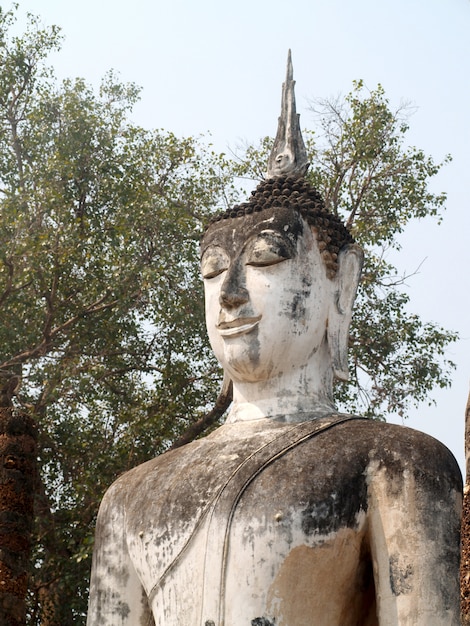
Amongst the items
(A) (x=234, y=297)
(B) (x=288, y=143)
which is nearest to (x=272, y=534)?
(A) (x=234, y=297)

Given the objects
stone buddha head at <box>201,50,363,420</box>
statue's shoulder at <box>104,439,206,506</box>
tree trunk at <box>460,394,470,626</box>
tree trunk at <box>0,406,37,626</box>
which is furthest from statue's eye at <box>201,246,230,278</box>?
tree trunk at <box>460,394,470,626</box>

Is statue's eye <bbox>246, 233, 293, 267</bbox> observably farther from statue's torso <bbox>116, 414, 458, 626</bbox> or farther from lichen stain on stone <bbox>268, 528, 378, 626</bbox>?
lichen stain on stone <bbox>268, 528, 378, 626</bbox>

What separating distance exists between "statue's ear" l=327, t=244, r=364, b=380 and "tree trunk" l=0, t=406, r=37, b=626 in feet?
8.38

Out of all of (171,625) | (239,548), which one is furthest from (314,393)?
(171,625)

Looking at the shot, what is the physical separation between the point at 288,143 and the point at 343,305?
1067 millimetres

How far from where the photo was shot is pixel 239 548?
5.59 meters

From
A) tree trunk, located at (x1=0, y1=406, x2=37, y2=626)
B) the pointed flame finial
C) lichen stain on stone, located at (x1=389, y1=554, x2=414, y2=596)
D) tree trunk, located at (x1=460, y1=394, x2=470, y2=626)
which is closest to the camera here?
tree trunk, located at (x1=460, y1=394, x2=470, y2=626)

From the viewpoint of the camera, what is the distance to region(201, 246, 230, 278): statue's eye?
6414 millimetres

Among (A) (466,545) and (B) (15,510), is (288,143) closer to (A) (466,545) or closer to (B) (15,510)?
(B) (15,510)

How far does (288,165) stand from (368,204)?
7314 mm

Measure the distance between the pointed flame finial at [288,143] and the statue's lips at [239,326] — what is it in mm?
1013

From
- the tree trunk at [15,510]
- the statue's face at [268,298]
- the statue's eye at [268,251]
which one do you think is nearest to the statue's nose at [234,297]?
the statue's face at [268,298]

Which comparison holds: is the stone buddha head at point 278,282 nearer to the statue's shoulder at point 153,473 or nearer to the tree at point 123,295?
the statue's shoulder at point 153,473

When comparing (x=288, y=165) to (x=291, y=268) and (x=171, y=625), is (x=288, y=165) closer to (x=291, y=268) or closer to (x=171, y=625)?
(x=291, y=268)
